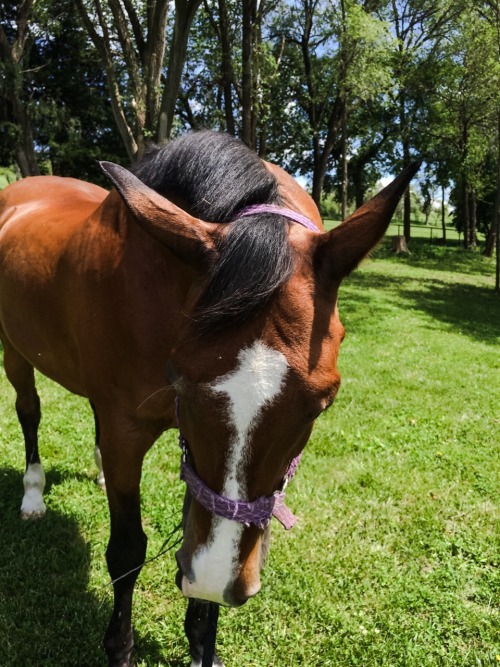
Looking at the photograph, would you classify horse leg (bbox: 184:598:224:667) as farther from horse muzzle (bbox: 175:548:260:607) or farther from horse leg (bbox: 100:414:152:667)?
horse muzzle (bbox: 175:548:260:607)

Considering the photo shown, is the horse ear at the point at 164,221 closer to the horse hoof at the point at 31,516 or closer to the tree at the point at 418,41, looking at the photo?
the horse hoof at the point at 31,516

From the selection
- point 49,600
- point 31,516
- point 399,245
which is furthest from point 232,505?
point 399,245

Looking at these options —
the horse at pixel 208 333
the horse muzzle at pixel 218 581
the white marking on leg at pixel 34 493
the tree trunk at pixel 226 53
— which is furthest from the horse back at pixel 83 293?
the tree trunk at pixel 226 53

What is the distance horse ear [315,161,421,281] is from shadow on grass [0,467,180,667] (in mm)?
1979

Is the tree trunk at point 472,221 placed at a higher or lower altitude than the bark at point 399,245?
higher

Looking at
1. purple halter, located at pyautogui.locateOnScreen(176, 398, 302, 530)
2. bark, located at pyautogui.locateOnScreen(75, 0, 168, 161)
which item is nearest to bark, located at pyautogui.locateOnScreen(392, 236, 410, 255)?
bark, located at pyautogui.locateOnScreen(75, 0, 168, 161)

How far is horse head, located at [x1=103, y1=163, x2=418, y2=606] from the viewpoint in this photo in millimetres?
1166

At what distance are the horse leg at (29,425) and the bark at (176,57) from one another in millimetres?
5006

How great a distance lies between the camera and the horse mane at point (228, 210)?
1.20 meters

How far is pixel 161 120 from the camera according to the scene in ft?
23.6

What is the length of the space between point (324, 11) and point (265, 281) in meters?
16.0

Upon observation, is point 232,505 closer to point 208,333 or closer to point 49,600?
point 208,333

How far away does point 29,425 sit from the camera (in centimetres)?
322

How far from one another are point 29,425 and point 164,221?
248 cm
